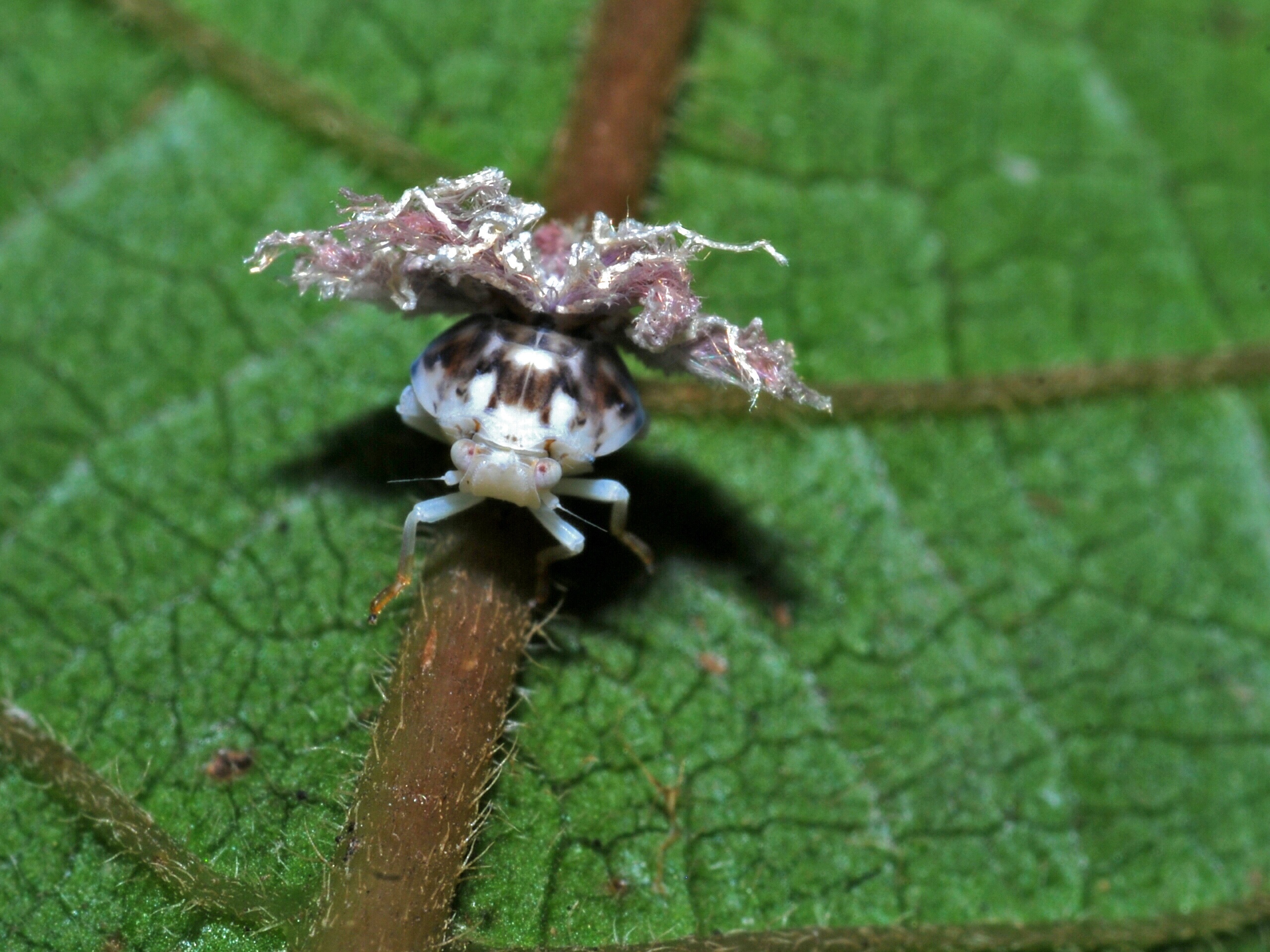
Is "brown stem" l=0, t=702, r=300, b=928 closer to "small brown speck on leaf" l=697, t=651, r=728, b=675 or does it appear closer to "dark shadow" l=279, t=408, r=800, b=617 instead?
"dark shadow" l=279, t=408, r=800, b=617

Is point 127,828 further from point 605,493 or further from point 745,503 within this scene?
point 745,503

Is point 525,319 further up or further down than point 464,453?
further up

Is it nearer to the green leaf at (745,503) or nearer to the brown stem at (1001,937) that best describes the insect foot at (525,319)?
the green leaf at (745,503)

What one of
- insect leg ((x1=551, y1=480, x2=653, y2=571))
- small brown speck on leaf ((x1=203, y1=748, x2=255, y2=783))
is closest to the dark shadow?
insect leg ((x1=551, y1=480, x2=653, y2=571))

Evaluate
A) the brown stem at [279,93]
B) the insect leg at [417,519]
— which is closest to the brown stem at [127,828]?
the insect leg at [417,519]

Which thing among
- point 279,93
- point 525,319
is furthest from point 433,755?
point 279,93
